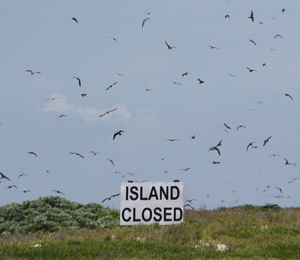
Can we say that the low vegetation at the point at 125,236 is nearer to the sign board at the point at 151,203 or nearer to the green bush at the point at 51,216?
the green bush at the point at 51,216

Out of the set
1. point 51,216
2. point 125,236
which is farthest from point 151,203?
point 51,216

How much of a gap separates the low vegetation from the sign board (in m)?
0.53

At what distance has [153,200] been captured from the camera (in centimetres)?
1786

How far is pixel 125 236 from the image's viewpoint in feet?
51.2

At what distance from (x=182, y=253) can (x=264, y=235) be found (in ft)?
15.8

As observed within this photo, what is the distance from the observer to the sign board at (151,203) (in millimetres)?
17750

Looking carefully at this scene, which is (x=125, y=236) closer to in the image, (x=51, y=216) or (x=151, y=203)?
(x=151, y=203)

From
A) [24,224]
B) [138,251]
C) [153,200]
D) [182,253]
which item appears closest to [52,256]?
[138,251]

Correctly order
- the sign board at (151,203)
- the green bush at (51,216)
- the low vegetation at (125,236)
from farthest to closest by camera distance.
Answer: the green bush at (51,216), the sign board at (151,203), the low vegetation at (125,236)

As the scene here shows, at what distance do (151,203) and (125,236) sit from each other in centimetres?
260

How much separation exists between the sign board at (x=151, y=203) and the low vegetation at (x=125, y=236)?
526 millimetres

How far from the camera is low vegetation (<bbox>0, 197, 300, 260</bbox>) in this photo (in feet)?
39.5

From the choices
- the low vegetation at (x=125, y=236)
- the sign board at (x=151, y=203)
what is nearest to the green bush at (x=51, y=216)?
the low vegetation at (x=125, y=236)

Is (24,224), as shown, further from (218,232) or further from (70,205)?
(218,232)
